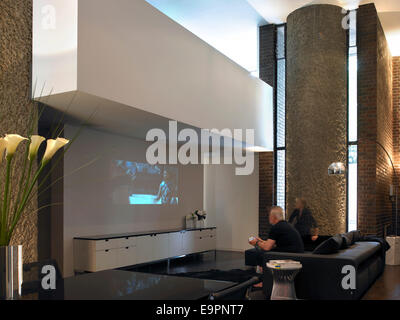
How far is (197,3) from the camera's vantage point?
8.32 metres

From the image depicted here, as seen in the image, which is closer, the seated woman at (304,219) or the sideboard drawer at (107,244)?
the sideboard drawer at (107,244)

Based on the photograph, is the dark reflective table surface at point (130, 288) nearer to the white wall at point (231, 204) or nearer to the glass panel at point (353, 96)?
the glass panel at point (353, 96)

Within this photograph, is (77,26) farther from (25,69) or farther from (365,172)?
(365,172)

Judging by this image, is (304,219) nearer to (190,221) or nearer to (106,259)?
(190,221)

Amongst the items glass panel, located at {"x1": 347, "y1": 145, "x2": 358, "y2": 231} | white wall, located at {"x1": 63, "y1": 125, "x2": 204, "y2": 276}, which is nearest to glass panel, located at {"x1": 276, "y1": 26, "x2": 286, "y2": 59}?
glass panel, located at {"x1": 347, "y1": 145, "x2": 358, "y2": 231}

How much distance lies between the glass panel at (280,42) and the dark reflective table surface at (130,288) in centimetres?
851

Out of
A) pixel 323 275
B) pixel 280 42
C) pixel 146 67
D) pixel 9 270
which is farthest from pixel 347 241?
pixel 280 42

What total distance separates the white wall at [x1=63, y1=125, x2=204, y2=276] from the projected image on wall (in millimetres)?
117

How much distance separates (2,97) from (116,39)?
57.0 inches

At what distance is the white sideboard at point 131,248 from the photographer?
6473 mm

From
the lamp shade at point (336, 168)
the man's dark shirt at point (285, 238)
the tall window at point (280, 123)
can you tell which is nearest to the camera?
the man's dark shirt at point (285, 238)

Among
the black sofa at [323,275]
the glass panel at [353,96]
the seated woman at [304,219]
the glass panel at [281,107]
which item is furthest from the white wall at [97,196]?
the glass panel at [353,96]
